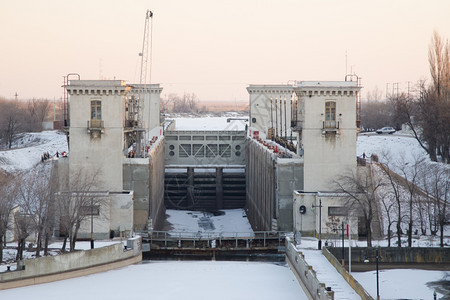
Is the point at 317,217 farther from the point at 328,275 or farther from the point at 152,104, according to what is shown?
the point at 152,104

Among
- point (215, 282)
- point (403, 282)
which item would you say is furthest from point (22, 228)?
point (403, 282)

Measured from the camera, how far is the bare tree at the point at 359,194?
42.5m

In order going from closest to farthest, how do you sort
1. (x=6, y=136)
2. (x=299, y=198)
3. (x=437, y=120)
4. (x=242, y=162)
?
(x=299, y=198) → (x=437, y=120) → (x=242, y=162) → (x=6, y=136)

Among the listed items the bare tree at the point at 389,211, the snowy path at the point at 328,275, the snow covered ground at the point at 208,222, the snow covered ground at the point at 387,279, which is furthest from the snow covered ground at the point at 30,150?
the snow covered ground at the point at 387,279

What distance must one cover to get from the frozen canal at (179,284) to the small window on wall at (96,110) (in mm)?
9835

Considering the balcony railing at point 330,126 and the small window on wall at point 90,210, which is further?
the balcony railing at point 330,126

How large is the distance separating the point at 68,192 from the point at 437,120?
4145 centimetres

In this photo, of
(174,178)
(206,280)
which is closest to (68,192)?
(206,280)

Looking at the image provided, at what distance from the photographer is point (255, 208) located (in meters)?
61.5

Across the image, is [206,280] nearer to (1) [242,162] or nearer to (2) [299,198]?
(2) [299,198]

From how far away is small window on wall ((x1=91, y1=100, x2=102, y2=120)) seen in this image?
152 feet

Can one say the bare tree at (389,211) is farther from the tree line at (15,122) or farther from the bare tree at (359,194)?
the tree line at (15,122)

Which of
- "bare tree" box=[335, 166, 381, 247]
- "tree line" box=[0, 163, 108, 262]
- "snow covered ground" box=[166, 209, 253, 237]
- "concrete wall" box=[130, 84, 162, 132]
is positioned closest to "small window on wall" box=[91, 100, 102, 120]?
"tree line" box=[0, 163, 108, 262]

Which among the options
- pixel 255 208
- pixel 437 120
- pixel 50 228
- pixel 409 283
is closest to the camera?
pixel 409 283
